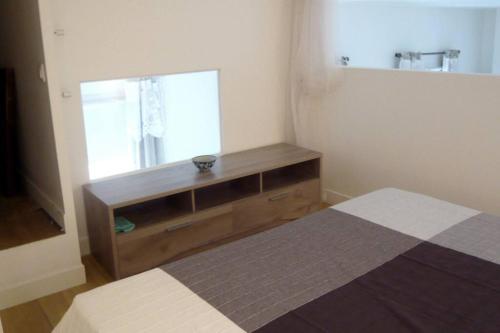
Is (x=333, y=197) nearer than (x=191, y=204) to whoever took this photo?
No

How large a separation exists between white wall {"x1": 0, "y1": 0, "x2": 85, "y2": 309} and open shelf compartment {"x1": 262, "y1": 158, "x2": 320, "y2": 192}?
1.40 metres

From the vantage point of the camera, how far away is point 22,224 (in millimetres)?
2832

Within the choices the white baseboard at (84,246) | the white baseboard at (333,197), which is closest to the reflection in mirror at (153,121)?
the white baseboard at (84,246)

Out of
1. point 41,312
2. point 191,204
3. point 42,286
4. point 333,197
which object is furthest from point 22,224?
point 333,197

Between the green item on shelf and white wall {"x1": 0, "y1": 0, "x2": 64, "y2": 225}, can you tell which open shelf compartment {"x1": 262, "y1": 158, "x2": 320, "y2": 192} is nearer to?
the green item on shelf

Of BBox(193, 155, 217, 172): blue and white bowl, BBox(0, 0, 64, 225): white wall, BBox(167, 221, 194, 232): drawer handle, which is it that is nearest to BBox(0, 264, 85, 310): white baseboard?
BBox(0, 0, 64, 225): white wall

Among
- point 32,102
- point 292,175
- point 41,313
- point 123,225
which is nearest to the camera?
point 41,313

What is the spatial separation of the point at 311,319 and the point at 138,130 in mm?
2487

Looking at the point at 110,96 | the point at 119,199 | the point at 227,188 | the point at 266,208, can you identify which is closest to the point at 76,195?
the point at 119,199

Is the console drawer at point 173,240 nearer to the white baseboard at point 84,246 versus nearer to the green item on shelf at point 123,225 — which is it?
the green item on shelf at point 123,225

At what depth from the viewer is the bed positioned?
4.94 ft

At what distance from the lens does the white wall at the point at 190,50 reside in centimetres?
287

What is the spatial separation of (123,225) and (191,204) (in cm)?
43

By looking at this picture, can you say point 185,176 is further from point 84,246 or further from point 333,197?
point 333,197
